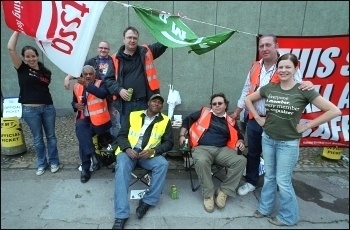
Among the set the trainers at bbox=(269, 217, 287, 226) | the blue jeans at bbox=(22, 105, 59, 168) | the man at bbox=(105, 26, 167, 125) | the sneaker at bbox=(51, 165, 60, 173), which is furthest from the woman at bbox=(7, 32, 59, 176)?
the trainers at bbox=(269, 217, 287, 226)

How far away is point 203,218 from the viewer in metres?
3.48

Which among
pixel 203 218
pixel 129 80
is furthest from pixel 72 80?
pixel 203 218

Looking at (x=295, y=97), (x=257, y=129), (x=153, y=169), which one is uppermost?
(x=295, y=97)

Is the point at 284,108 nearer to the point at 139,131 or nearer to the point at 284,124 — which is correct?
the point at 284,124

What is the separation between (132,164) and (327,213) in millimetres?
2536

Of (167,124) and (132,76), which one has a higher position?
(132,76)

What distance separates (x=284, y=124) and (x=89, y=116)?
2.69 metres

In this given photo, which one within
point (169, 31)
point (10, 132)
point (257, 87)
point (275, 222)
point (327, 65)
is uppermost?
point (169, 31)

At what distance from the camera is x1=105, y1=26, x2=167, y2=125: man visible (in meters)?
3.93

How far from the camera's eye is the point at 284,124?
3.06 m

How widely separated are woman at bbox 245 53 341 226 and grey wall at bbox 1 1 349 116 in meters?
3.79

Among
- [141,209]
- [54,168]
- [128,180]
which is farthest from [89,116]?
[141,209]

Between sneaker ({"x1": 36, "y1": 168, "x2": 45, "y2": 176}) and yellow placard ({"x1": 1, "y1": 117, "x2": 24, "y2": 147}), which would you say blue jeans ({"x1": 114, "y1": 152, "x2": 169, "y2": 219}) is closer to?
sneaker ({"x1": 36, "y1": 168, "x2": 45, "y2": 176})

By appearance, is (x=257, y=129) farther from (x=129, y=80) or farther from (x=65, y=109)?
(x=65, y=109)
